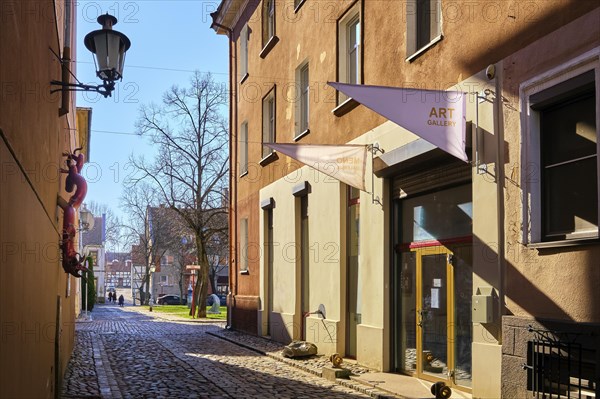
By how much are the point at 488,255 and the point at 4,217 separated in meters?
6.97

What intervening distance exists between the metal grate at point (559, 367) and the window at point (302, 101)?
10543 millimetres

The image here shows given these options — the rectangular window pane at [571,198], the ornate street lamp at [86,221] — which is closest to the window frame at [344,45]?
the rectangular window pane at [571,198]

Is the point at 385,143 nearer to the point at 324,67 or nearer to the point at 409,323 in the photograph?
the point at 409,323

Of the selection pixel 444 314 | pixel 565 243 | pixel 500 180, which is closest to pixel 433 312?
pixel 444 314

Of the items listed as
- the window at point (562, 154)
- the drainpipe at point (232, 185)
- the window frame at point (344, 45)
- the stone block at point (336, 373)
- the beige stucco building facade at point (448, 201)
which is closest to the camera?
the window at point (562, 154)

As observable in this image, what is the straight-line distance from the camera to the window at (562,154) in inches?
301

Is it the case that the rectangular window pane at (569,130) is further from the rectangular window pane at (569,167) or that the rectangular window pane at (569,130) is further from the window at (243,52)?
the window at (243,52)

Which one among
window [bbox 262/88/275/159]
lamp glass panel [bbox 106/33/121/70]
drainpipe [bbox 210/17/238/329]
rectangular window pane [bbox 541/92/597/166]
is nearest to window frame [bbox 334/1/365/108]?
window [bbox 262/88/275/159]

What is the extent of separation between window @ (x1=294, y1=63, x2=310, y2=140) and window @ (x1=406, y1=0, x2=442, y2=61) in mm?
5904

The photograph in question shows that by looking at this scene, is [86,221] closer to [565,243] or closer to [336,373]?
[336,373]

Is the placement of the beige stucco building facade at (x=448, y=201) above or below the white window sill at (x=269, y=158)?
below

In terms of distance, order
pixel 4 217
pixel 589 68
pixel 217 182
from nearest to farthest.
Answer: pixel 4 217, pixel 589 68, pixel 217 182

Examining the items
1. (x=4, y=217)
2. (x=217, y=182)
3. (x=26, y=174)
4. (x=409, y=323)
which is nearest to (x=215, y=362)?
(x=409, y=323)

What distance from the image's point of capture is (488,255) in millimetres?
9406
